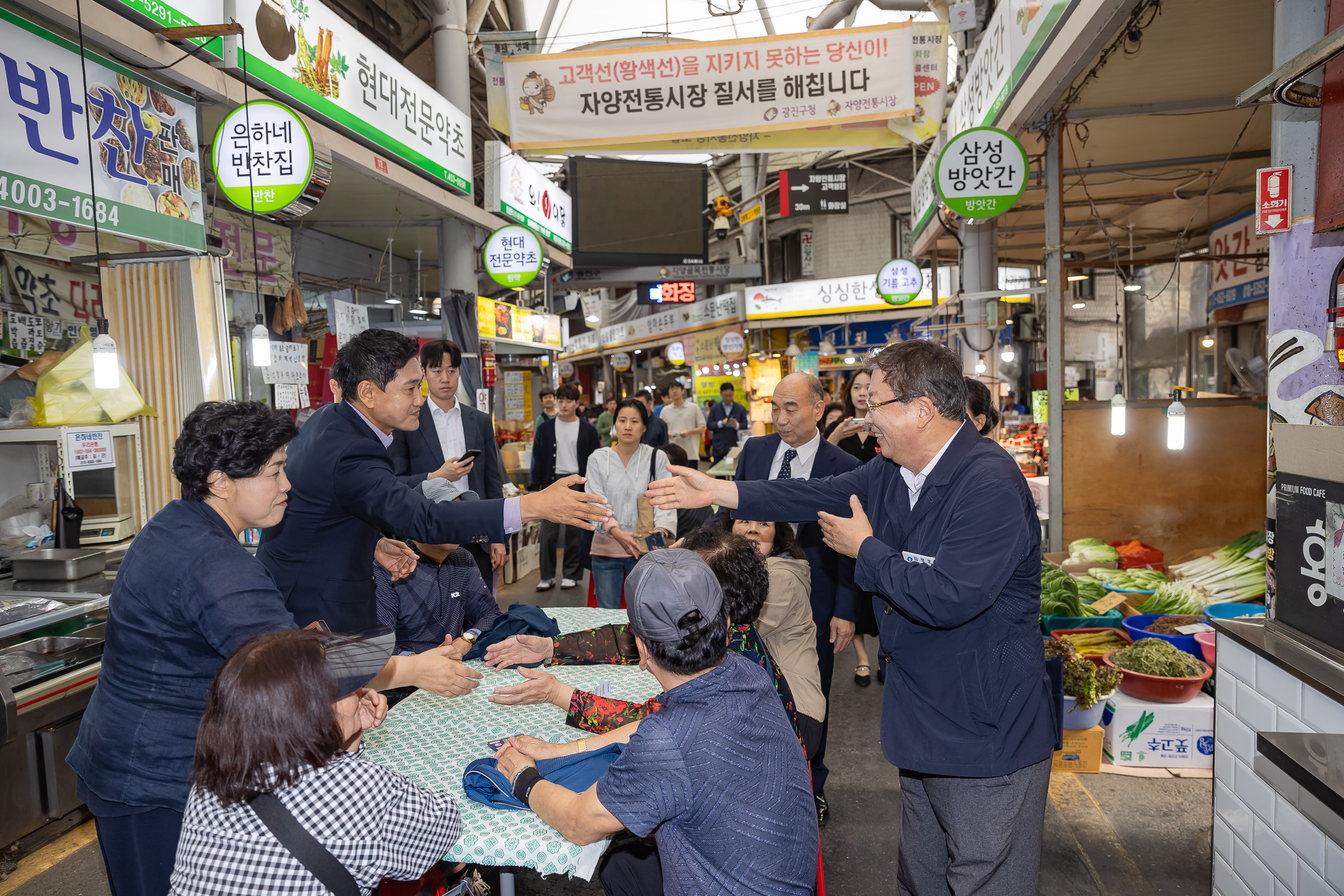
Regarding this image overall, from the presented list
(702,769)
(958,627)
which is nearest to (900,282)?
(958,627)

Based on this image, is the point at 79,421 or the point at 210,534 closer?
the point at 210,534

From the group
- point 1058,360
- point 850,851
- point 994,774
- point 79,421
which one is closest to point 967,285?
point 1058,360

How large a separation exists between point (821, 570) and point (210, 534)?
285 cm

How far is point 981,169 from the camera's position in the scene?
562 centimetres

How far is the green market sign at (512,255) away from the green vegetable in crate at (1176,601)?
6.67 m

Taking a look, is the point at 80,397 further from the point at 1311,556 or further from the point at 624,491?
the point at 1311,556

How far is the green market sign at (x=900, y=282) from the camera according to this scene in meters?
11.3

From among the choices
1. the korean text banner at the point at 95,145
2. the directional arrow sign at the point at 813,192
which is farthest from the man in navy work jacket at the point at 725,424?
the korean text banner at the point at 95,145

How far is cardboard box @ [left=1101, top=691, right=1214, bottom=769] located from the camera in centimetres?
411

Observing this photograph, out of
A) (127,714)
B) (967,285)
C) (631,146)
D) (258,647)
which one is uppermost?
(631,146)

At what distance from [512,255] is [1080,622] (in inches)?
260

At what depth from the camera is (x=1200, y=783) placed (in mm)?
4016

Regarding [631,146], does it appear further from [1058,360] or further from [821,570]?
[821,570]

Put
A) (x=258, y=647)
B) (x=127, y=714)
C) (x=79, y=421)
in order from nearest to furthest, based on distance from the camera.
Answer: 1. (x=258, y=647)
2. (x=127, y=714)
3. (x=79, y=421)
